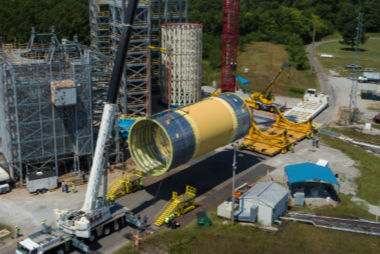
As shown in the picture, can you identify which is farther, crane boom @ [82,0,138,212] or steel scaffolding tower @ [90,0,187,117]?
steel scaffolding tower @ [90,0,187,117]

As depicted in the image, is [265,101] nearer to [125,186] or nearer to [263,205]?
[125,186]

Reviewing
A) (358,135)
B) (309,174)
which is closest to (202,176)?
(309,174)

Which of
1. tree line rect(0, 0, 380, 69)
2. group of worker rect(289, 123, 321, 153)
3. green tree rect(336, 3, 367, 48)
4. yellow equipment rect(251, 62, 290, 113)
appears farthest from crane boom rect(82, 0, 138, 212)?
Answer: green tree rect(336, 3, 367, 48)

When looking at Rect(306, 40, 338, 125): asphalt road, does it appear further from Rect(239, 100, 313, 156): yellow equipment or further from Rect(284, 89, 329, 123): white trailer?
Rect(239, 100, 313, 156): yellow equipment

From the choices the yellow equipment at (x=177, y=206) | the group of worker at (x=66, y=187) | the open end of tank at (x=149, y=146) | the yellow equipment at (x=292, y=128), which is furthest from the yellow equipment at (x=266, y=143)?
the group of worker at (x=66, y=187)

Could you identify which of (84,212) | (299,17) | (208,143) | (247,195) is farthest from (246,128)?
(299,17)

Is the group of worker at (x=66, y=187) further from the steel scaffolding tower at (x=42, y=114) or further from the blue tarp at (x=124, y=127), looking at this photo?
the blue tarp at (x=124, y=127)
